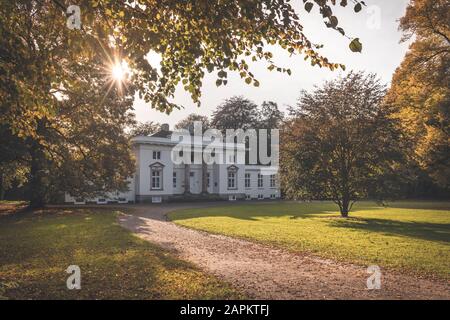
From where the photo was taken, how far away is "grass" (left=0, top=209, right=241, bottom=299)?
6.68 m

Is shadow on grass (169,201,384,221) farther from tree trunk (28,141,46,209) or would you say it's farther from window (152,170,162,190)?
window (152,170,162,190)

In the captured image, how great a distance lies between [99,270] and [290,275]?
4183mm

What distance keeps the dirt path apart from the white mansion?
26.4m

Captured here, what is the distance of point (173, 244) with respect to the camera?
502 inches

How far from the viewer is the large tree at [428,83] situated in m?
22.8

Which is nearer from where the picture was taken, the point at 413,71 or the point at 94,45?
the point at 94,45

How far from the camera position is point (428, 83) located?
24.2 m

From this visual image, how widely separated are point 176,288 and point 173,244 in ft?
19.2

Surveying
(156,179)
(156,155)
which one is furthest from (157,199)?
(156,155)

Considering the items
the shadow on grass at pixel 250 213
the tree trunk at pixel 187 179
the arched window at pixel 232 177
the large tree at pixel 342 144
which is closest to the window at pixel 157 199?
the tree trunk at pixel 187 179

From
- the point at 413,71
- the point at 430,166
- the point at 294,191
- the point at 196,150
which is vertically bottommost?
the point at 294,191

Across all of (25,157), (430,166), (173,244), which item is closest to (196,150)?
(25,157)

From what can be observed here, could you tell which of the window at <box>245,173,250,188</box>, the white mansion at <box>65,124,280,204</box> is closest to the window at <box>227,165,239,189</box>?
the white mansion at <box>65,124,280,204</box>
